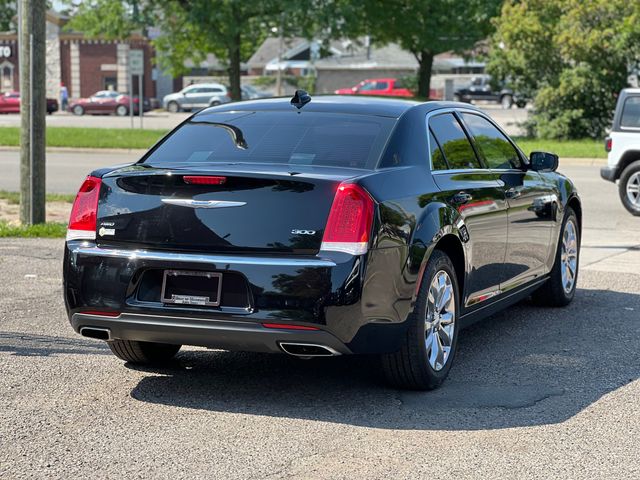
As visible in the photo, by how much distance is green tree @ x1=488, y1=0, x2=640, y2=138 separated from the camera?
31016 millimetres

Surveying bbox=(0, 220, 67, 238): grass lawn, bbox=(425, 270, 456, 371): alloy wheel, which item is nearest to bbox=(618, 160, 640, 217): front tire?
bbox=(0, 220, 67, 238): grass lawn

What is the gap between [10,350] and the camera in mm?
7230

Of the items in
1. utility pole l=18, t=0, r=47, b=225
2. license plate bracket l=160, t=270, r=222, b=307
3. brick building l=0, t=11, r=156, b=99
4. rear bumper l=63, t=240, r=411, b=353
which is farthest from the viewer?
brick building l=0, t=11, r=156, b=99

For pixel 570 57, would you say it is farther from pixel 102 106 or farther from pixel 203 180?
pixel 102 106

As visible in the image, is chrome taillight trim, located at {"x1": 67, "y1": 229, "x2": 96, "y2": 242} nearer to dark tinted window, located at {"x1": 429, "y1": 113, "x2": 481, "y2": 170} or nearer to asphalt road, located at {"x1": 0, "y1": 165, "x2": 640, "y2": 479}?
asphalt road, located at {"x1": 0, "y1": 165, "x2": 640, "y2": 479}

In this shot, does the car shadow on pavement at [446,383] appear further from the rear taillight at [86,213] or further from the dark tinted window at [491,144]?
the dark tinted window at [491,144]

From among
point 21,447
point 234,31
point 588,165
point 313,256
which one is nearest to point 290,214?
point 313,256

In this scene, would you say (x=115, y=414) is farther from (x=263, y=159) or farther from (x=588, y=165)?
(x=588, y=165)

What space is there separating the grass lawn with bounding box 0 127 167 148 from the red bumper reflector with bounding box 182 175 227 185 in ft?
76.4

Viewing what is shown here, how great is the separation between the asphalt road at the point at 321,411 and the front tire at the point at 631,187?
8255 mm

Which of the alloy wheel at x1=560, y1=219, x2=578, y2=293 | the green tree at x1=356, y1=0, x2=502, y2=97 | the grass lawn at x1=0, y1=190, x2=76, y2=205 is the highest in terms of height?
the green tree at x1=356, y1=0, x2=502, y2=97

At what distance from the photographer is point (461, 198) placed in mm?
6793

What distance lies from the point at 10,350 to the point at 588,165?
66.5ft

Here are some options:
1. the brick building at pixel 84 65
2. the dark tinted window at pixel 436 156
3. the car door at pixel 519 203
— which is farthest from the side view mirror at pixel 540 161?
the brick building at pixel 84 65
